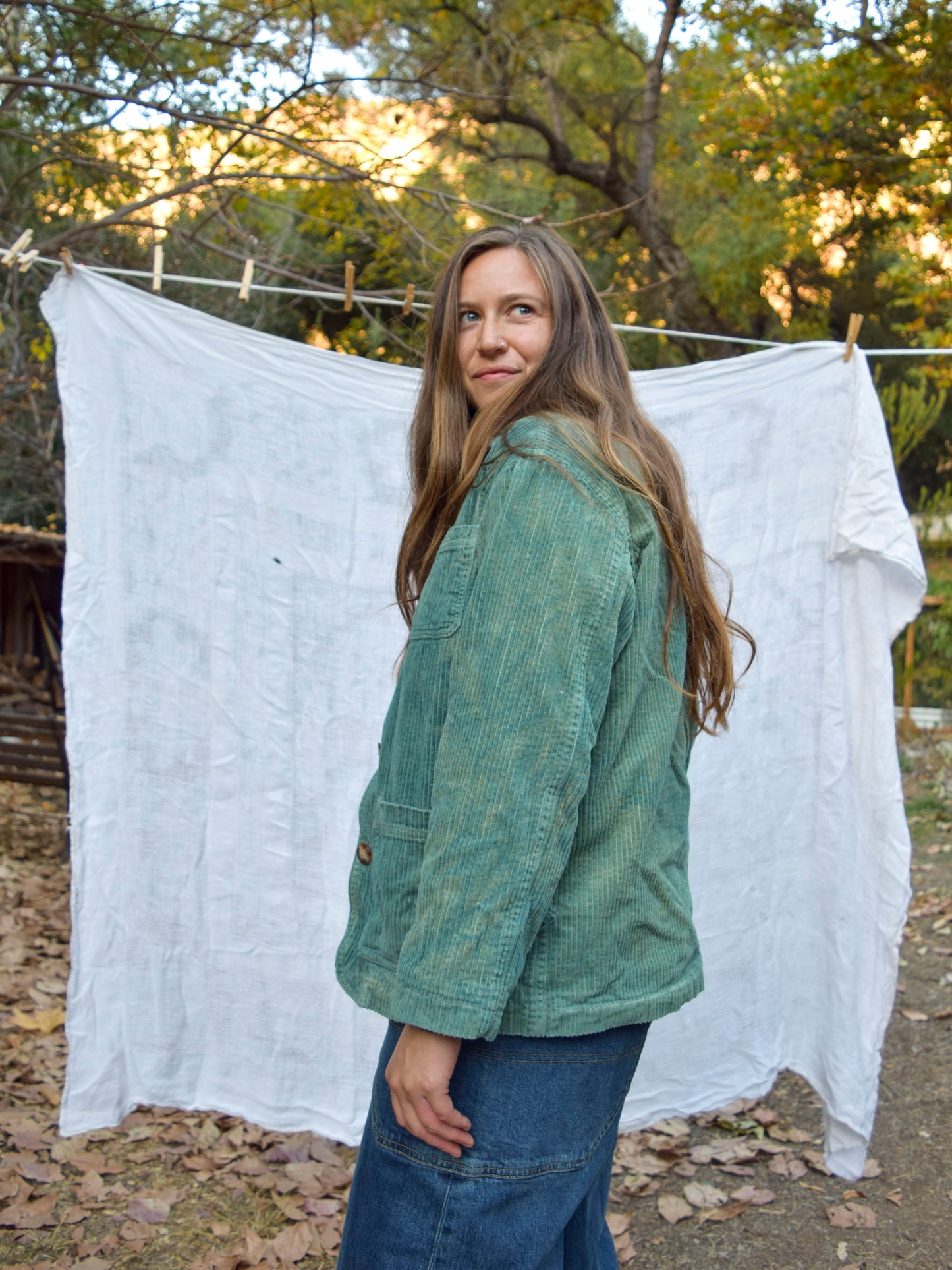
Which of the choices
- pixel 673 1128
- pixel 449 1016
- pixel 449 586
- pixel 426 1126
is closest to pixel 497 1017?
pixel 449 1016

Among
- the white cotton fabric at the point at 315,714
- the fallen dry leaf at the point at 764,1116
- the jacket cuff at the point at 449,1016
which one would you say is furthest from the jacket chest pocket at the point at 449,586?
the fallen dry leaf at the point at 764,1116

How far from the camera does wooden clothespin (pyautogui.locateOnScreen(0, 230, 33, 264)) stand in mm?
2162

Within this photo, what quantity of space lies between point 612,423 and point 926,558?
333 inches

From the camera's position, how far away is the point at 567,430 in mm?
1192

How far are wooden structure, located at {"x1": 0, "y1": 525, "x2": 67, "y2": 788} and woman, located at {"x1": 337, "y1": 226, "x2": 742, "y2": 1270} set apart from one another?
372 cm

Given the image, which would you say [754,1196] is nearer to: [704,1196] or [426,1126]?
[704,1196]

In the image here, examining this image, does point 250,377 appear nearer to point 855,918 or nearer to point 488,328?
point 488,328

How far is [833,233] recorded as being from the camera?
10.3 m

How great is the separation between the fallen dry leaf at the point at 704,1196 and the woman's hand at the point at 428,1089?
1.77 metres

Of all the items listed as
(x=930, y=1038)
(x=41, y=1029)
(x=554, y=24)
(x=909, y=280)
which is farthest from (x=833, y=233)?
→ (x=41, y=1029)

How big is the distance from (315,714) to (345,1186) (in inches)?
47.4

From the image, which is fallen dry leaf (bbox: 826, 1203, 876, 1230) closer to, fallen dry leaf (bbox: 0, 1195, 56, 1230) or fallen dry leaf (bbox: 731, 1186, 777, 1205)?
fallen dry leaf (bbox: 731, 1186, 777, 1205)

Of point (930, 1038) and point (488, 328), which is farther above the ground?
point (488, 328)

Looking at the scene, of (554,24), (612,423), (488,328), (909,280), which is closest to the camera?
(612,423)
